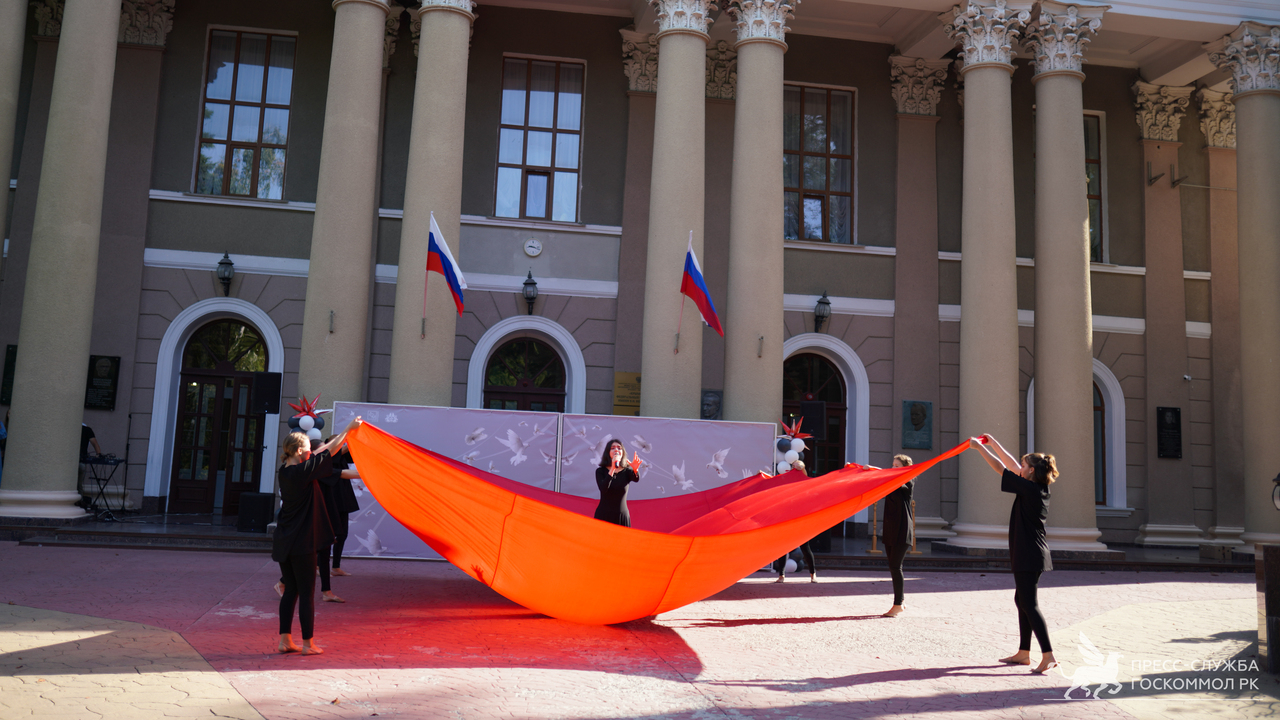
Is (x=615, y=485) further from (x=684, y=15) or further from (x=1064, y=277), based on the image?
(x=1064, y=277)

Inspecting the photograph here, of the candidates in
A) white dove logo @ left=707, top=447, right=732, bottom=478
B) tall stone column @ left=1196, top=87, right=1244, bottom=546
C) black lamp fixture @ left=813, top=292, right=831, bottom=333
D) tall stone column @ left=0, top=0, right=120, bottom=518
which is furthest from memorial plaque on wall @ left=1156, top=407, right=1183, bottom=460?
tall stone column @ left=0, top=0, right=120, bottom=518

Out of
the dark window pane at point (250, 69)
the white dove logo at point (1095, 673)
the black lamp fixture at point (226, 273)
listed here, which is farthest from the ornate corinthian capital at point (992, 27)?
the black lamp fixture at point (226, 273)

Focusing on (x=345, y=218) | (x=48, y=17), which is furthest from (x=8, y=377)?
(x=345, y=218)

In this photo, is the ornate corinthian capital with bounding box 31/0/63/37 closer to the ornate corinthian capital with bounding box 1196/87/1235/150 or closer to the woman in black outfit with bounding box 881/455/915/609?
the woman in black outfit with bounding box 881/455/915/609

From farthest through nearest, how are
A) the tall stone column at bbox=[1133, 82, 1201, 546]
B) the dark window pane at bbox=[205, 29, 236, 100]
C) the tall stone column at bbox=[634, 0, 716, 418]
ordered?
the tall stone column at bbox=[1133, 82, 1201, 546] → the dark window pane at bbox=[205, 29, 236, 100] → the tall stone column at bbox=[634, 0, 716, 418]

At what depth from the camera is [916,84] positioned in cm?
1744

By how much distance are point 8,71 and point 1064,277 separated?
16.3m

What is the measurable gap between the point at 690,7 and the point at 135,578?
1083cm

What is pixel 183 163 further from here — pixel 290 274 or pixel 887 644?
pixel 887 644

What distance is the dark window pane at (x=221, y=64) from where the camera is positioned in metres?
16.0

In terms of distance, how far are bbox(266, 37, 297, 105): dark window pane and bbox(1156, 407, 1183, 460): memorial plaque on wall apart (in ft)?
58.4

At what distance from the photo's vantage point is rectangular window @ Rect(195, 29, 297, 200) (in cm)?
1588

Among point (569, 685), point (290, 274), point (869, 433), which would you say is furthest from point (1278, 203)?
point (290, 274)

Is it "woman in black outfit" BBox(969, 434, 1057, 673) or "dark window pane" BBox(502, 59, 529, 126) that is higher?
"dark window pane" BBox(502, 59, 529, 126)
